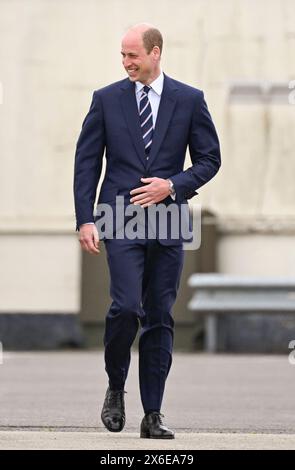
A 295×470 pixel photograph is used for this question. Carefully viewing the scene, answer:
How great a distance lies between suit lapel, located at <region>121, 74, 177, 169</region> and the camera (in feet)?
24.1

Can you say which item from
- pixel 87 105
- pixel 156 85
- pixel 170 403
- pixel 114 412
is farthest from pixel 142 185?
pixel 87 105

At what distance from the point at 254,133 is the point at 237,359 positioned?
3.31 meters

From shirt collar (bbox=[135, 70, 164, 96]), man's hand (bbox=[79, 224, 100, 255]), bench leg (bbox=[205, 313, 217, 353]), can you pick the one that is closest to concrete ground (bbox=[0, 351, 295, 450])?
bench leg (bbox=[205, 313, 217, 353])

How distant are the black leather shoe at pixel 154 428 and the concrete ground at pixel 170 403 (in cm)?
7

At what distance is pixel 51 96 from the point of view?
17.4 meters

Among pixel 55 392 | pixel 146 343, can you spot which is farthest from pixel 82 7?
pixel 146 343

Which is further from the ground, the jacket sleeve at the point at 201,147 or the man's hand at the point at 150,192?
the jacket sleeve at the point at 201,147

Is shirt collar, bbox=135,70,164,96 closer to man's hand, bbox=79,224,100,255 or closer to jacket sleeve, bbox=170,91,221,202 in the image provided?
jacket sleeve, bbox=170,91,221,202

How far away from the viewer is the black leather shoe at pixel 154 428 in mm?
7277

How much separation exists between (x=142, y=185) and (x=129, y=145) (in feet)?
0.65

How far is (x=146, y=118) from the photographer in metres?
7.41

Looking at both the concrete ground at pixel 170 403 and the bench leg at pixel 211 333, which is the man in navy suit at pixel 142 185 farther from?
the bench leg at pixel 211 333

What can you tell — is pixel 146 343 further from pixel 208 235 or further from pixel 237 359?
pixel 208 235

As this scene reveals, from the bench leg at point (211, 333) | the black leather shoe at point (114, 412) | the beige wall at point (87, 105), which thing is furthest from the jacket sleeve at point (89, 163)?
the beige wall at point (87, 105)
